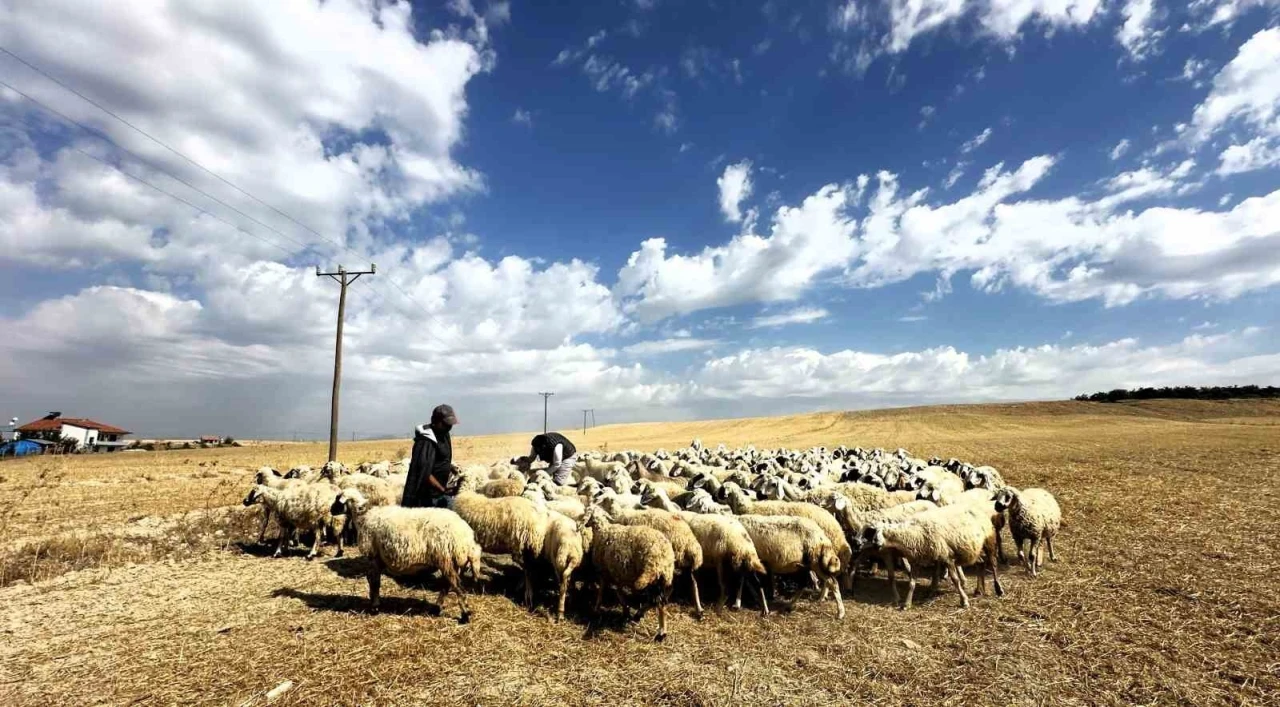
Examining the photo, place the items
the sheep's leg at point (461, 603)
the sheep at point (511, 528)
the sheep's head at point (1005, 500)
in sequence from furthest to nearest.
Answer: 1. the sheep's head at point (1005, 500)
2. the sheep at point (511, 528)
3. the sheep's leg at point (461, 603)

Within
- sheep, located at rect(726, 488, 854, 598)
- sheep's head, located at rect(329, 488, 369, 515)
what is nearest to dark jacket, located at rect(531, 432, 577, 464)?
sheep's head, located at rect(329, 488, 369, 515)

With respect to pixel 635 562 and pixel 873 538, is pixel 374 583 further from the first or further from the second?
pixel 873 538

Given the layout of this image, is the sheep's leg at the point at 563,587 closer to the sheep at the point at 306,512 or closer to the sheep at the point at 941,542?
the sheep at the point at 941,542

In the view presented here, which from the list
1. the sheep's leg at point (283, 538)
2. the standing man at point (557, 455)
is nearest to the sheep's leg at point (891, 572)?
the standing man at point (557, 455)

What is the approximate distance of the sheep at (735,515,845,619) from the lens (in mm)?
7703

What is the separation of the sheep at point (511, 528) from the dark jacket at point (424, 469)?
97 cm

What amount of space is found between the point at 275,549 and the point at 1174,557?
1562 centimetres

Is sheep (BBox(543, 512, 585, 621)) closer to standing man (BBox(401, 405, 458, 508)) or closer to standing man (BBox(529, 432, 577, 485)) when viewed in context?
standing man (BBox(401, 405, 458, 508))

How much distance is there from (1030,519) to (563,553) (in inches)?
298

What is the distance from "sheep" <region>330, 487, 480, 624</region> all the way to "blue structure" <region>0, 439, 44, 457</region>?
58.2 metres

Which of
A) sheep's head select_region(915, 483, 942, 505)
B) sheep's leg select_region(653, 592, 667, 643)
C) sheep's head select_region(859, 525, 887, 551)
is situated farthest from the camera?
sheep's head select_region(915, 483, 942, 505)

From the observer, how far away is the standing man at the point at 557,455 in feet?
46.1

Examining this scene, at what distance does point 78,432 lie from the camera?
62000 millimetres

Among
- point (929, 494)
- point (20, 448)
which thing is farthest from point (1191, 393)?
point (20, 448)
